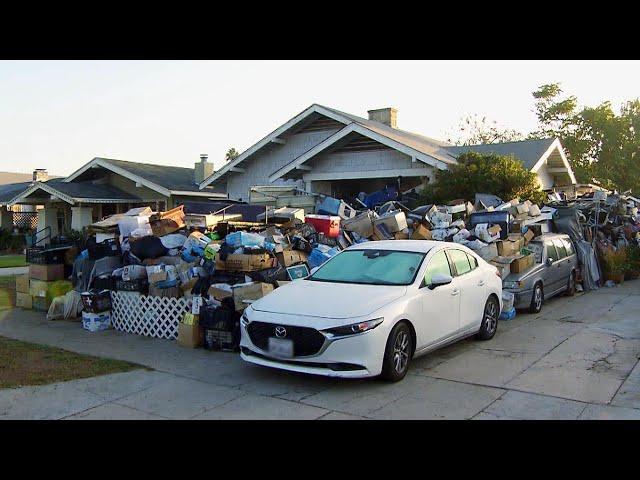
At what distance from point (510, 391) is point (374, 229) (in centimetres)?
657

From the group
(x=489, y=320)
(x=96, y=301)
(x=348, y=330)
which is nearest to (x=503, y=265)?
(x=489, y=320)

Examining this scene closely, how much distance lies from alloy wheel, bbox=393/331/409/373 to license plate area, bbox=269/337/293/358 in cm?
116

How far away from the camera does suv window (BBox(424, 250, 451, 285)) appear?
736 centimetres

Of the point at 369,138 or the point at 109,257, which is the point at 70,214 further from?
the point at 109,257

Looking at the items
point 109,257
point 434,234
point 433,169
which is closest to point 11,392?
point 109,257

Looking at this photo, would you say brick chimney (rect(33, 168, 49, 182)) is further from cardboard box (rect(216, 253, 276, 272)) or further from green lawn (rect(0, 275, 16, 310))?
cardboard box (rect(216, 253, 276, 272))

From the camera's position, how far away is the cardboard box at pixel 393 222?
40.6 feet

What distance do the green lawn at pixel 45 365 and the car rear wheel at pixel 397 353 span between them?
327 cm

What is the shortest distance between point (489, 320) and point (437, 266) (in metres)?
1.67

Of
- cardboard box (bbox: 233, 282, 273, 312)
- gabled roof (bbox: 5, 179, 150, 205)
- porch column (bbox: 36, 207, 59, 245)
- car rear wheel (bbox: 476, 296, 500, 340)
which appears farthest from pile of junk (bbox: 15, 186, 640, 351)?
porch column (bbox: 36, 207, 59, 245)

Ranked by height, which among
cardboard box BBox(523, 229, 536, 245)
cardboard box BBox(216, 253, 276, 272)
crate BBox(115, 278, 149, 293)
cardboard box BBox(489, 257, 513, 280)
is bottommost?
crate BBox(115, 278, 149, 293)

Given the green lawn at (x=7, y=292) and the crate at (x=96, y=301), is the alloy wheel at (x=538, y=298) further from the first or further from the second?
the green lawn at (x=7, y=292)

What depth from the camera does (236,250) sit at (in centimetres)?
968

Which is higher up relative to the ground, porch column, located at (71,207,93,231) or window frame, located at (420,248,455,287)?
porch column, located at (71,207,93,231)
